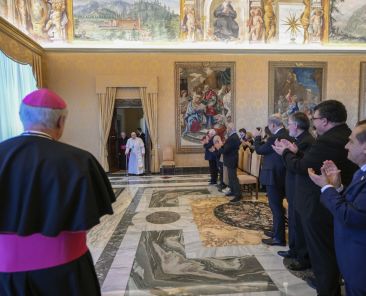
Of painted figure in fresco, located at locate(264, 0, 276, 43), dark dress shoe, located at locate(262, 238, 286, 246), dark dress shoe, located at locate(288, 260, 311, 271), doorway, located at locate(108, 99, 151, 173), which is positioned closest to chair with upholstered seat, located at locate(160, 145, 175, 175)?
doorway, located at locate(108, 99, 151, 173)

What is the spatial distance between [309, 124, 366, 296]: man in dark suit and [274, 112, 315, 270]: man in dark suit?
941 millimetres

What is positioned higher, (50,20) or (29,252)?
(50,20)

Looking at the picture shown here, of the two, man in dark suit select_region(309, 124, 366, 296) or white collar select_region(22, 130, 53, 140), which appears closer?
white collar select_region(22, 130, 53, 140)

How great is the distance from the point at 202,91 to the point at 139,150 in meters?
3.34

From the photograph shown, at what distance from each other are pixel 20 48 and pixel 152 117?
4.83m

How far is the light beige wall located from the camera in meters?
11.2

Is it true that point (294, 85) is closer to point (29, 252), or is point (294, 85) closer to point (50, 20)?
point (50, 20)

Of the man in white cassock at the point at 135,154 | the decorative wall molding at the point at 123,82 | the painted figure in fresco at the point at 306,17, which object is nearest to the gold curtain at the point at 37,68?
the decorative wall molding at the point at 123,82

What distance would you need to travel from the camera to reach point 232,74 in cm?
1151

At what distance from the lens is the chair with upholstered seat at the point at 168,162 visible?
1100 centimetres

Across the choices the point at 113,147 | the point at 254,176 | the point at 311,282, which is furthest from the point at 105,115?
the point at 311,282

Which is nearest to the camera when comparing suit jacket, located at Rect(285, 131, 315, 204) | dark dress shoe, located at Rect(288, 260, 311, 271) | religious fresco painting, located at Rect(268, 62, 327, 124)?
suit jacket, located at Rect(285, 131, 315, 204)

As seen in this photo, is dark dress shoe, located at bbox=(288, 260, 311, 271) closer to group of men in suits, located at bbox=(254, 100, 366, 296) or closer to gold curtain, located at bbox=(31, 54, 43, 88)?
group of men in suits, located at bbox=(254, 100, 366, 296)

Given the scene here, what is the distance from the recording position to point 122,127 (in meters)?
12.4
